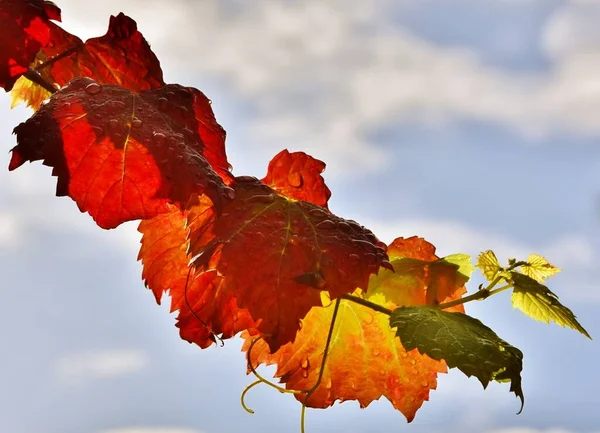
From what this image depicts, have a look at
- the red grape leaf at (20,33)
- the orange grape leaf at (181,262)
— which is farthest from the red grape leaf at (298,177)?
the red grape leaf at (20,33)

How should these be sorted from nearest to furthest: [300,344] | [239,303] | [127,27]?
[239,303], [127,27], [300,344]

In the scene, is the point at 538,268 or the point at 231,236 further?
the point at 538,268

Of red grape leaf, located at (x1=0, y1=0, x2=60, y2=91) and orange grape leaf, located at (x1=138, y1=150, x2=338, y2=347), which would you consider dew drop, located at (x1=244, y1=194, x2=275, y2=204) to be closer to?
orange grape leaf, located at (x1=138, y1=150, x2=338, y2=347)

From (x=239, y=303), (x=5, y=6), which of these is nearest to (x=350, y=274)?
(x=239, y=303)

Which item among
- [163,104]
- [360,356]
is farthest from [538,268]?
[163,104]

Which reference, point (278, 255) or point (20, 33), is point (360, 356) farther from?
point (20, 33)

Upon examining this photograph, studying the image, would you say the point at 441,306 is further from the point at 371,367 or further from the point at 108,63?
the point at 108,63

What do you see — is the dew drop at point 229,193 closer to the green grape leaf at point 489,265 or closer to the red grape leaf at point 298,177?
the red grape leaf at point 298,177
